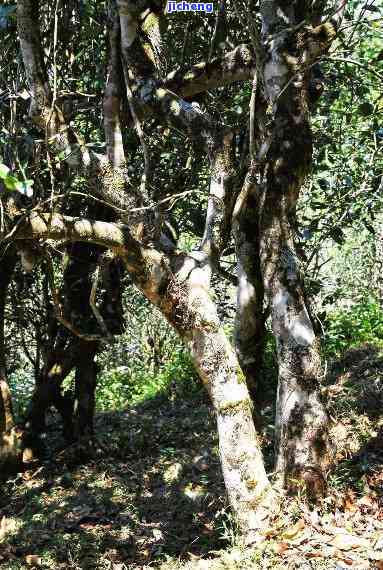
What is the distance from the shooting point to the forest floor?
158 inches

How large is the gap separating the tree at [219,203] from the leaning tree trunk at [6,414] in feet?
7.63

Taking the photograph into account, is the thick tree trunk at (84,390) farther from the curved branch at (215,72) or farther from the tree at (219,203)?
the curved branch at (215,72)

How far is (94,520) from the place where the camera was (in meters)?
5.82

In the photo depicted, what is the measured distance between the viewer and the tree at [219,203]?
14.2ft

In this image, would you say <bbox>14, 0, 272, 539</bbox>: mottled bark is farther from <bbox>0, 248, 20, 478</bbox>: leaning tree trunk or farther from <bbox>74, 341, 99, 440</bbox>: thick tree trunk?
<bbox>74, 341, 99, 440</bbox>: thick tree trunk

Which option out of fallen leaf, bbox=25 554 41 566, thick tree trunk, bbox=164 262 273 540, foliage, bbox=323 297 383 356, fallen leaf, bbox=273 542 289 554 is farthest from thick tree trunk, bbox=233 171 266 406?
foliage, bbox=323 297 383 356

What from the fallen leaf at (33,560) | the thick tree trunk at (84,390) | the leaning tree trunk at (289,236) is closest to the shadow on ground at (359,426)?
the leaning tree trunk at (289,236)

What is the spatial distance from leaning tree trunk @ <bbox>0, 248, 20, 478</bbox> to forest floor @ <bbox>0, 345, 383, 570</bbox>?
7.3 inches

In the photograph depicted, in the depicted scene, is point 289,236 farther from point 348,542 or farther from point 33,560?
point 33,560

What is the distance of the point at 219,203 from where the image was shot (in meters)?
4.80

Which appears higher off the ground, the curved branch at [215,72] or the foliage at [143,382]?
the foliage at [143,382]

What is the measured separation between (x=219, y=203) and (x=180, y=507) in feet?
8.91

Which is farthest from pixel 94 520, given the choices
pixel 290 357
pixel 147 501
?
pixel 290 357

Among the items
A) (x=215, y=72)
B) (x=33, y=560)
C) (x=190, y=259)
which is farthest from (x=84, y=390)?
(x=215, y=72)
